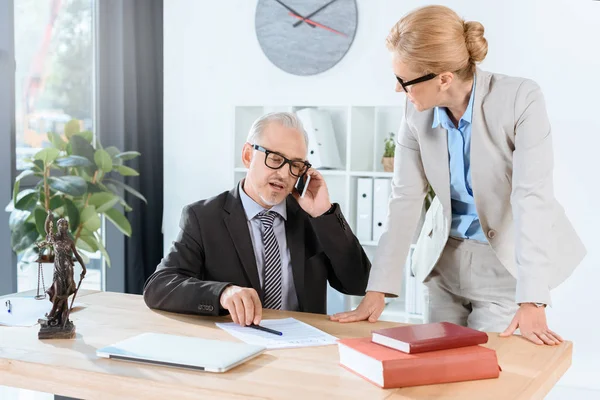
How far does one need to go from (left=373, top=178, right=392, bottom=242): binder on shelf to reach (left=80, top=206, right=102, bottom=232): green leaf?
1.40 metres

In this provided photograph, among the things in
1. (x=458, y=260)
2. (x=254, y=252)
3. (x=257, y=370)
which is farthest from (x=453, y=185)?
(x=257, y=370)

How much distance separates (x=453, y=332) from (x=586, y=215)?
2.44 meters

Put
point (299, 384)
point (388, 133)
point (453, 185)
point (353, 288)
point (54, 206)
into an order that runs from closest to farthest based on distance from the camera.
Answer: point (299, 384)
point (453, 185)
point (353, 288)
point (54, 206)
point (388, 133)

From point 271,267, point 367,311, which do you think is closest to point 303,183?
point 271,267

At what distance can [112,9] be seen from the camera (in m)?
4.43

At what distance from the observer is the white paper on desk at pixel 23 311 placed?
1973 mm

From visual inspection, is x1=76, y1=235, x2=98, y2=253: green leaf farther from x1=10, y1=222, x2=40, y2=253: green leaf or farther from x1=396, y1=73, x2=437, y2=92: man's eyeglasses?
x1=396, y1=73, x2=437, y2=92: man's eyeglasses

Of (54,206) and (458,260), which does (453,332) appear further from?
(54,206)

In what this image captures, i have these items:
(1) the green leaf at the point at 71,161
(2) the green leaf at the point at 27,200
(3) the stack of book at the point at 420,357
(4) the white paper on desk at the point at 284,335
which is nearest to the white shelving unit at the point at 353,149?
(1) the green leaf at the point at 71,161

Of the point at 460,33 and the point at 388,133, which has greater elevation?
the point at 460,33

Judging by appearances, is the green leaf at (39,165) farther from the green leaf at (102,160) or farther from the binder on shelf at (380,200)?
the binder on shelf at (380,200)

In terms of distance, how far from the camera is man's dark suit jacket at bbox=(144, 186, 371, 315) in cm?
226

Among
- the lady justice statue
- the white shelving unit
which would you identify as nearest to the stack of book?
the lady justice statue

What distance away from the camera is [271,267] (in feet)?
7.52
